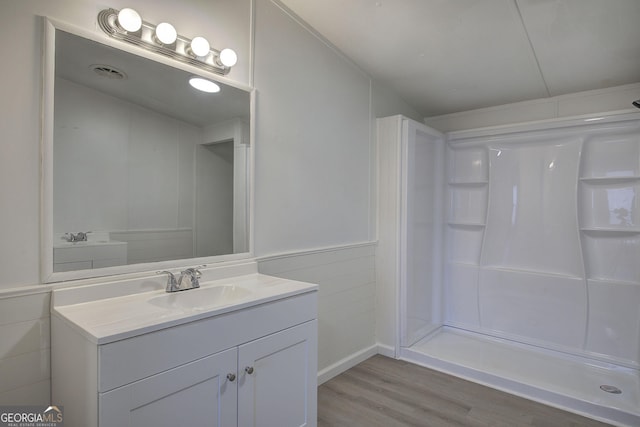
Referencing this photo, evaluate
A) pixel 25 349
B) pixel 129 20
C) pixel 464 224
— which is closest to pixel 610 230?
pixel 464 224

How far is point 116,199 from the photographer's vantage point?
1579 millimetres

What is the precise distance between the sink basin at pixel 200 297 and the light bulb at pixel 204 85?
105 centimetres

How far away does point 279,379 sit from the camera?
5.33 ft

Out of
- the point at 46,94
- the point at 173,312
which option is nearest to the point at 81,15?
the point at 46,94

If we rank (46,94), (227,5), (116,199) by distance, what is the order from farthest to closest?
(227,5)
(116,199)
(46,94)

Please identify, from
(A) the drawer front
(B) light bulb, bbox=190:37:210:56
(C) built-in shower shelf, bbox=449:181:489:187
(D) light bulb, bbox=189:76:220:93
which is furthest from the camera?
(C) built-in shower shelf, bbox=449:181:489:187

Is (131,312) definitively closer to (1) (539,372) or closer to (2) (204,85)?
(2) (204,85)

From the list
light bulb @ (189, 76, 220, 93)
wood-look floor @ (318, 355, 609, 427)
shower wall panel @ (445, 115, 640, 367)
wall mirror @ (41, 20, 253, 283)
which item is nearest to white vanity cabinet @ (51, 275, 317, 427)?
wall mirror @ (41, 20, 253, 283)

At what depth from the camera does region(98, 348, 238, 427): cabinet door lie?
1111 millimetres

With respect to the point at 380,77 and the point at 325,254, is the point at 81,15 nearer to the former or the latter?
the point at 325,254

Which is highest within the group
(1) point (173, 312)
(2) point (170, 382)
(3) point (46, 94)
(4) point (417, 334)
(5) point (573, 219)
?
(3) point (46, 94)

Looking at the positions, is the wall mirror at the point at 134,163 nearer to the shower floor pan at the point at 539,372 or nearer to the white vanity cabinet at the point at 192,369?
the white vanity cabinet at the point at 192,369

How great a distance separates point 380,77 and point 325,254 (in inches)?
63.1

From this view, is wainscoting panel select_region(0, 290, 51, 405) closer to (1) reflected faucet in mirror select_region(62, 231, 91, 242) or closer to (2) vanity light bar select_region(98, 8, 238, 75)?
(1) reflected faucet in mirror select_region(62, 231, 91, 242)
